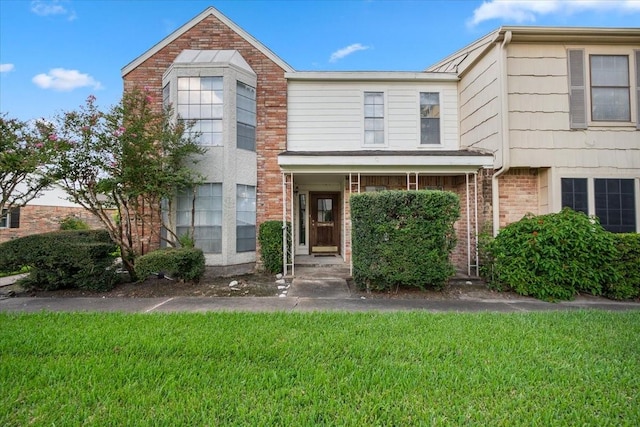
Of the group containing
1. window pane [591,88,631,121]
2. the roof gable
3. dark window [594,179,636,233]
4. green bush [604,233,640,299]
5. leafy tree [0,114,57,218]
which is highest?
the roof gable

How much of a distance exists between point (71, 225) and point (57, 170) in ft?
31.7

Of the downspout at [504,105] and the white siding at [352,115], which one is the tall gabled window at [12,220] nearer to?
the white siding at [352,115]

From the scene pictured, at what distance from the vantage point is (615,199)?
721 centimetres

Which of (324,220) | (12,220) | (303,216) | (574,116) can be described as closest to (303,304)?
(303,216)

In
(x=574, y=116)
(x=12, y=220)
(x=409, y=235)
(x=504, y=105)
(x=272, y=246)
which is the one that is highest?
(x=504, y=105)

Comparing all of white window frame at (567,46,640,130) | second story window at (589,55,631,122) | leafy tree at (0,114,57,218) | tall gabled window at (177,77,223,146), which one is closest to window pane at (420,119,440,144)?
white window frame at (567,46,640,130)

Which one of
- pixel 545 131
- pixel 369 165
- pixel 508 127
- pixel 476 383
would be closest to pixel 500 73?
pixel 508 127

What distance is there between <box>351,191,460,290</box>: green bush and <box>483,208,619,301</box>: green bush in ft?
4.96

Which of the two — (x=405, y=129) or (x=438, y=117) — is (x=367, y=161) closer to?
(x=405, y=129)

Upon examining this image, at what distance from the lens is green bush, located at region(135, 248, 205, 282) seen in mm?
→ 6508

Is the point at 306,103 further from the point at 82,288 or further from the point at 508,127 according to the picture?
the point at 82,288

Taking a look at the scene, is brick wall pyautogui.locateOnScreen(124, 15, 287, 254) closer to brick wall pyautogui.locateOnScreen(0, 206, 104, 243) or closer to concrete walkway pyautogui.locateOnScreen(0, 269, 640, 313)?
concrete walkway pyautogui.locateOnScreen(0, 269, 640, 313)

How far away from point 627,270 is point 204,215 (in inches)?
398

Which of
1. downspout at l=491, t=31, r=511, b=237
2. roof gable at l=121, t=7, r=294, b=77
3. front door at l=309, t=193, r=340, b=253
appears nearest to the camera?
downspout at l=491, t=31, r=511, b=237
